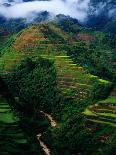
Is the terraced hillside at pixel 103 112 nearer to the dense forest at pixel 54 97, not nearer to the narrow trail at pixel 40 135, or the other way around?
the dense forest at pixel 54 97

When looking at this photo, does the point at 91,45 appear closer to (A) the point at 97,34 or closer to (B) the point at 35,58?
(A) the point at 97,34

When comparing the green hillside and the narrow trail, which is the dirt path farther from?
the green hillside

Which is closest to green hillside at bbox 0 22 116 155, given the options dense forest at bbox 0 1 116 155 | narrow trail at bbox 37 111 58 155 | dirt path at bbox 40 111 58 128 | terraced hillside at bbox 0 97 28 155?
dense forest at bbox 0 1 116 155

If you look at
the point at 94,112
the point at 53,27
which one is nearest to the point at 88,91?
the point at 94,112

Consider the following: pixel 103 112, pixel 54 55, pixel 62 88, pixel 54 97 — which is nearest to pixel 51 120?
pixel 54 97

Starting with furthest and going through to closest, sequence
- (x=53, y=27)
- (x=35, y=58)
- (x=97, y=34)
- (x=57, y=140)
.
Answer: (x=97, y=34)
(x=53, y=27)
(x=35, y=58)
(x=57, y=140)

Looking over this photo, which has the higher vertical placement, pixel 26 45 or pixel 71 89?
pixel 26 45

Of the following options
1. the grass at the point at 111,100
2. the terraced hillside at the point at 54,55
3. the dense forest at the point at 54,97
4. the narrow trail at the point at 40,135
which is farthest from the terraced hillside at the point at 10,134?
the grass at the point at 111,100
